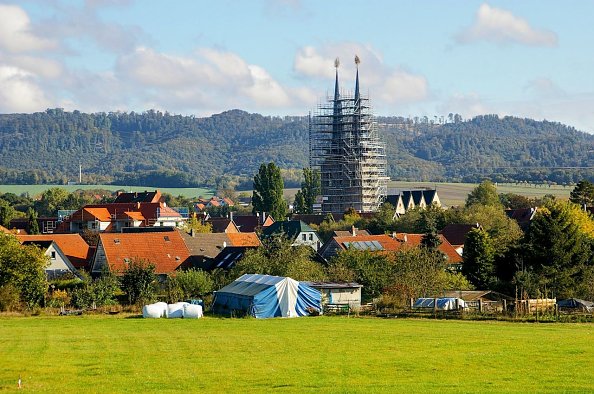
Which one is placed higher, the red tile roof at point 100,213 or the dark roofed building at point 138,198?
the dark roofed building at point 138,198

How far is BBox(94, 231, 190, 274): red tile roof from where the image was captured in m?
70.8

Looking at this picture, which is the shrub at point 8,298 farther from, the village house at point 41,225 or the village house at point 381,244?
the village house at point 41,225

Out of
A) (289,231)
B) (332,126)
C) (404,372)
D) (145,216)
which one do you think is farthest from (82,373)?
(332,126)

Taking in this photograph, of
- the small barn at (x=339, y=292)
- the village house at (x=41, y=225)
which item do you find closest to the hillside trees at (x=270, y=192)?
the village house at (x=41, y=225)

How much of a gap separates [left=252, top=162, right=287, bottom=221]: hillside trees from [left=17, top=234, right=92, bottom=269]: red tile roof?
5223 cm

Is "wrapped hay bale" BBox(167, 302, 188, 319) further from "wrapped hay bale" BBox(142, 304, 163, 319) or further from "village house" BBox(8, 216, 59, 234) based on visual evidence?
"village house" BBox(8, 216, 59, 234)

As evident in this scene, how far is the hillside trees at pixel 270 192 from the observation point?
131375 mm

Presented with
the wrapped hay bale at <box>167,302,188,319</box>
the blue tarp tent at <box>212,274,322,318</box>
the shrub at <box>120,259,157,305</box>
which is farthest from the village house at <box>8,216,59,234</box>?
the wrapped hay bale at <box>167,302,188,319</box>

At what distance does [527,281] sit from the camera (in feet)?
185

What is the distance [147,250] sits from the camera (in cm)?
7294

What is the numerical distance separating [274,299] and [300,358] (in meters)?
22.4

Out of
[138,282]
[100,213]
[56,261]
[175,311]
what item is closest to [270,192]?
[100,213]

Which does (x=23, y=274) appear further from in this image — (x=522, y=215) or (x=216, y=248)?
(x=522, y=215)

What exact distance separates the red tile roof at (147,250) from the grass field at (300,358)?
28150mm
